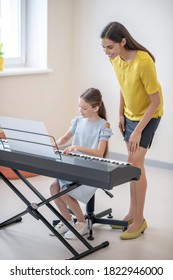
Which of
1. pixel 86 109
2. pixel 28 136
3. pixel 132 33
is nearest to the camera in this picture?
pixel 28 136

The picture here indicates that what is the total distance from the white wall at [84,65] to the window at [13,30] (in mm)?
280

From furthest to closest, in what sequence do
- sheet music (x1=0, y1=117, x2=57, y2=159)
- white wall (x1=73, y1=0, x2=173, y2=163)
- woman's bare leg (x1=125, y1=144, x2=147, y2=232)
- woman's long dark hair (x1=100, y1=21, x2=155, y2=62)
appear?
1. white wall (x1=73, y1=0, x2=173, y2=163)
2. woman's bare leg (x1=125, y1=144, x2=147, y2=232)
3. woman's long dark hair (x1=100, y1=21, x2=155, y2=62)
4. sheet music (x1=0, y1=117, x2=57, y2=159)

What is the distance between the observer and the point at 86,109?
12.1 feet

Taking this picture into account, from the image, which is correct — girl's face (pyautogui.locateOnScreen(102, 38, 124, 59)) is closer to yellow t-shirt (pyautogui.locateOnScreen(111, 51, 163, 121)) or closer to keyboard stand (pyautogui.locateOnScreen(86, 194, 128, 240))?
yellow t-shirt (pyautogui.locateOnScreen(111, 51, 163, 121))

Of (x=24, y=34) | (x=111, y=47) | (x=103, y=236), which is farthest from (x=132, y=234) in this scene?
(x=24, y=34)

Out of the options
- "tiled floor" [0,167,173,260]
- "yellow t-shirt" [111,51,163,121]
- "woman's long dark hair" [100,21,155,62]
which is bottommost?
"tiled floor" [0,167,173,260]

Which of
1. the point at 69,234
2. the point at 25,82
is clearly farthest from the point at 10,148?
the point at 25,82

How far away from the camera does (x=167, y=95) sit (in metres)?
5.45

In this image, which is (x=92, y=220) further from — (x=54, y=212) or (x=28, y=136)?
(x=28, y=136)

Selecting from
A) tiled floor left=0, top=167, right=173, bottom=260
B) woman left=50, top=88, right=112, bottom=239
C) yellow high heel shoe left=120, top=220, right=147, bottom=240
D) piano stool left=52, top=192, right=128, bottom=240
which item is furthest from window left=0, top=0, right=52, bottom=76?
yellow high heel shoe left=120, top=220, right=147, bottom=240

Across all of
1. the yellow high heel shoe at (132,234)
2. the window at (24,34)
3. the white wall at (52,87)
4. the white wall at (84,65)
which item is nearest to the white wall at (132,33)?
the white wall at (84,65)

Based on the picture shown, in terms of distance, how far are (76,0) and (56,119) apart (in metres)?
1.20

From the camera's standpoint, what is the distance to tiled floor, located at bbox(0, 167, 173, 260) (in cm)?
351

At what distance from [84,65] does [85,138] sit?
2328 millimetres
